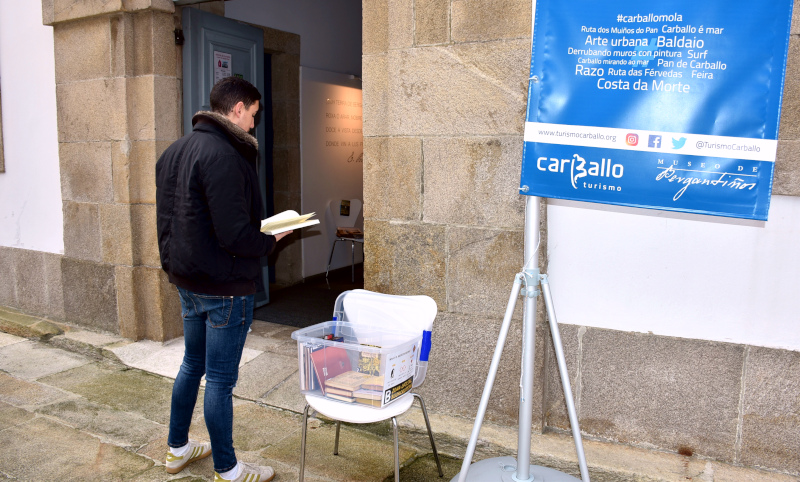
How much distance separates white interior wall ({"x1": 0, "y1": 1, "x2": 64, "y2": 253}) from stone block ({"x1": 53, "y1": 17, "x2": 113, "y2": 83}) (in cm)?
18

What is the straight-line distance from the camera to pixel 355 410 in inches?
97.5

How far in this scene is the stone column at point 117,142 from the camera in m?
4.54

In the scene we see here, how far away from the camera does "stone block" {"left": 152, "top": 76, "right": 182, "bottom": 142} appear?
4.53m

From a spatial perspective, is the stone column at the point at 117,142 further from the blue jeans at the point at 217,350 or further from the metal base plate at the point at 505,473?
the metal base plate at the point at 505,473

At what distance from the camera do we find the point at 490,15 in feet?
10.0

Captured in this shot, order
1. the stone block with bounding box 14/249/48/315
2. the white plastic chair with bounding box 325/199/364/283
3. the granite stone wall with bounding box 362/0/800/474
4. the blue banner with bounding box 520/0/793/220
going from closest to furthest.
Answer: the blue banner with bounding box 520/0/793/220
the granite stone wall with bounding box 362/0/800/474
the stone block with bounding box 14/249/48/315
the white plastic chair with bounding box 325/199/364/283

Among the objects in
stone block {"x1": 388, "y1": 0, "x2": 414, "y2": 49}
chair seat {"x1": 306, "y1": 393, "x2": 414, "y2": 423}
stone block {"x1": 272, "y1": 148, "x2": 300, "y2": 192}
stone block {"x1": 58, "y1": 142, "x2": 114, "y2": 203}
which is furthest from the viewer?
stone block {"x1": 272, "y1": 148, "x2": 300, "y2": 192}

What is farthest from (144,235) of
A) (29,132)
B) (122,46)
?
(29,132)

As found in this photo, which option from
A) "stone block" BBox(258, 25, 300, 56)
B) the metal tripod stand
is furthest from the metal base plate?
"stone block" BBox(258, 25, 300, 56)

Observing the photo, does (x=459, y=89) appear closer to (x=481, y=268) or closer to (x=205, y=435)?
(x=481, y=268)

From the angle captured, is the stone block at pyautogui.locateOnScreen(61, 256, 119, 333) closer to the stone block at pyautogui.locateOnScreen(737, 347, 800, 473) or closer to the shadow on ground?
the shadow on ground

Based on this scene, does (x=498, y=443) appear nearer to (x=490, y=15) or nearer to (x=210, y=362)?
(x=210, y=362)

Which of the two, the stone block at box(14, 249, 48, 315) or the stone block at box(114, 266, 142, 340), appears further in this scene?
the stone block at box(14, 249, 48, 315)

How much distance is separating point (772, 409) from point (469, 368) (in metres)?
1.33
